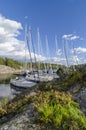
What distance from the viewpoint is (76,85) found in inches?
436

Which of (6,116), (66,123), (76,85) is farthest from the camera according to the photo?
(76,85)

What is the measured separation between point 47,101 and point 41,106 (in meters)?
0.38

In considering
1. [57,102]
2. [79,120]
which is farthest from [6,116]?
[79,120]

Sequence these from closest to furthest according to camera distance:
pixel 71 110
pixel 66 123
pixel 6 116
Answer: pixel 66 123 → pixel 71 110 → pixel 6 116

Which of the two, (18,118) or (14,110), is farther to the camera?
(14,110)

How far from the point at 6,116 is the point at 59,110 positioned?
266 cm

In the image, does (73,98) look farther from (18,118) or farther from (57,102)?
(18,118)

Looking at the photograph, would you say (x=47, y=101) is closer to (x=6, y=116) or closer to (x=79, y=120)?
(x=79, y=120)

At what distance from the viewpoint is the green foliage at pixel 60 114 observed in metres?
7.75

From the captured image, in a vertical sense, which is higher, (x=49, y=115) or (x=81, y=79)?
(x=81, y=79)

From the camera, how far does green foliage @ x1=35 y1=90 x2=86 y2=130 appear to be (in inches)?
305

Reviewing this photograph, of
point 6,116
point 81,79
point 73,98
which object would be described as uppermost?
point 81,79

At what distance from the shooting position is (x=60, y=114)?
26.0 feet

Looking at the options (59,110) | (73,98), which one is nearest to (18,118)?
(59,110)
